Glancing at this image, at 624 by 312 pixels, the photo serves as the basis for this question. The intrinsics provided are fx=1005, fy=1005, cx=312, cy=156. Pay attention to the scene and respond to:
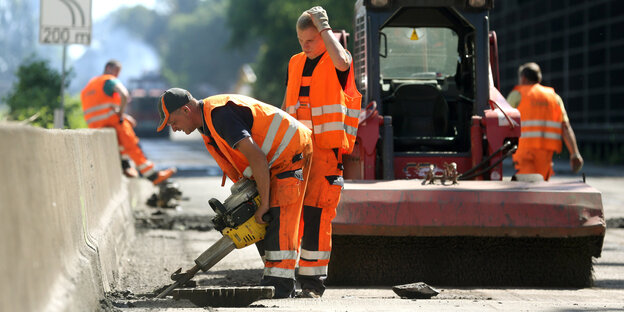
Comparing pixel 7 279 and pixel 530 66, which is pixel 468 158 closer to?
pixel 530 66

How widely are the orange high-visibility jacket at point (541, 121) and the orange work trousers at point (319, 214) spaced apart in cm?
405

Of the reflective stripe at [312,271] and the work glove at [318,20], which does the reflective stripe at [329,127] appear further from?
the reflective stripe at [312,271]

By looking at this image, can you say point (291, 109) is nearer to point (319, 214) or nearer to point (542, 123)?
point (319, 214)

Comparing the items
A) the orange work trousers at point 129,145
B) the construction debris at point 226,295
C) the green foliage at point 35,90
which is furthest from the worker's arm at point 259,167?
the green foliage at point 35,90

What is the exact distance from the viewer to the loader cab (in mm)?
8609

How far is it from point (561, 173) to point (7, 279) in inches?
711

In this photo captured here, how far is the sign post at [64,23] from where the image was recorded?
1273 centimetres

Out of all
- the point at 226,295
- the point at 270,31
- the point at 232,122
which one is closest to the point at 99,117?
the point at 232,122

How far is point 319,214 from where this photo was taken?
620 cm

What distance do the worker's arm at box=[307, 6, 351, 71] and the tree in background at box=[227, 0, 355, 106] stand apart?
29.0 metres

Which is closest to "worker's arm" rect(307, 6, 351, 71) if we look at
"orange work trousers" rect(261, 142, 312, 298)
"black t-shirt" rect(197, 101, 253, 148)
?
"orange work trousers" rect(261, 142, 312, 298)

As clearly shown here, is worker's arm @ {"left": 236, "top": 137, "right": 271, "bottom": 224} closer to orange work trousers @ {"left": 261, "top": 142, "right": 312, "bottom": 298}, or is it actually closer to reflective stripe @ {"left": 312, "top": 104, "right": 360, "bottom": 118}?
orange work trousers @ {"left": 261, "top": 142, "right": 312, "bottom": 298}

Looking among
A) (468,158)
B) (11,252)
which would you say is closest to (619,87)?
(468,158)

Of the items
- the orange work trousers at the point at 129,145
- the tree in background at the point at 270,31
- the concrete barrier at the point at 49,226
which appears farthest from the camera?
the tree in background at the point at 270,31
